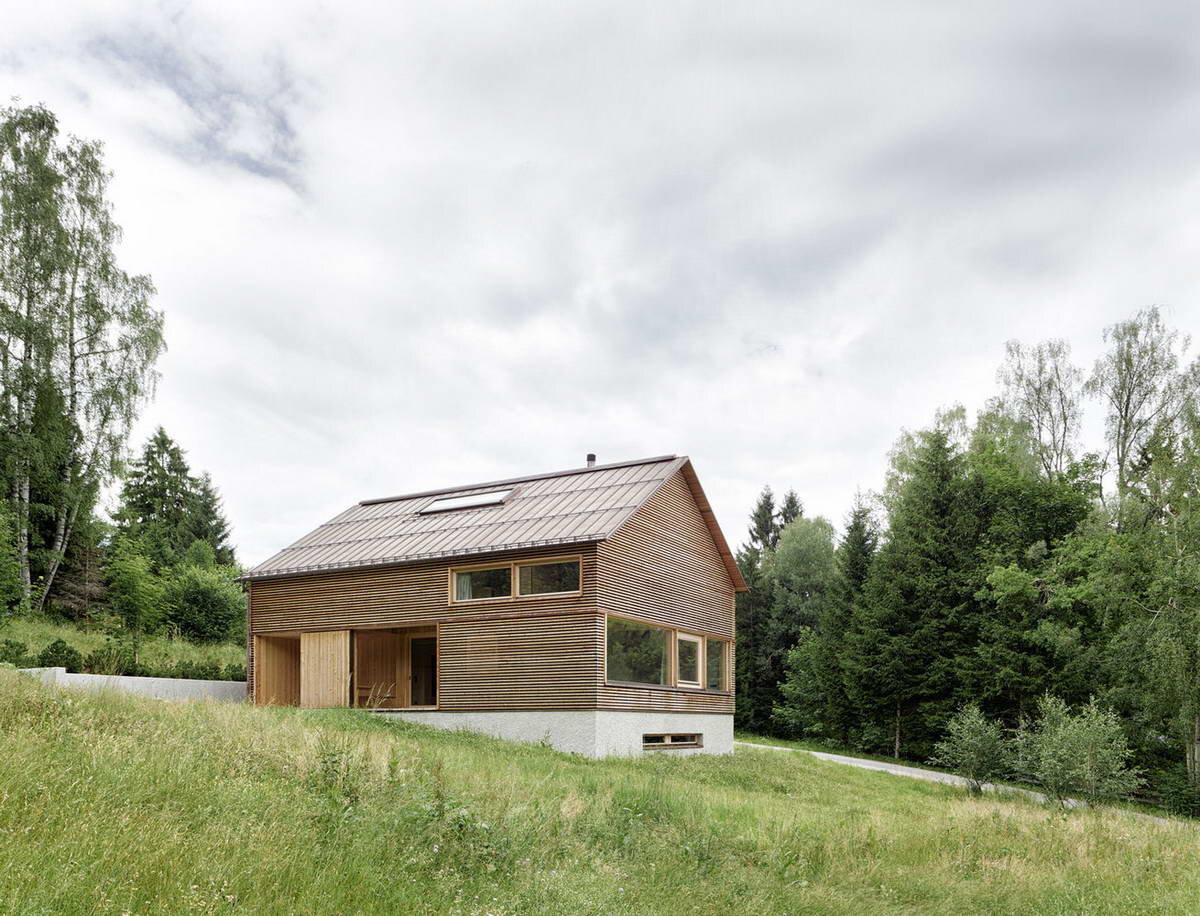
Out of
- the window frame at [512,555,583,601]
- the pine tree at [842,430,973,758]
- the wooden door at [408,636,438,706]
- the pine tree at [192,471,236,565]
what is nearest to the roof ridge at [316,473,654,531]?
the window frame at [512,555,583,601]

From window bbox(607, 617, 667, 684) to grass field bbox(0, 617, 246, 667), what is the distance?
1261cm

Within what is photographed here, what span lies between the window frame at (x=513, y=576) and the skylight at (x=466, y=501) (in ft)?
9.67

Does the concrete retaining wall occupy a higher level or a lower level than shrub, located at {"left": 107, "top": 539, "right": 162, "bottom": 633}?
lower

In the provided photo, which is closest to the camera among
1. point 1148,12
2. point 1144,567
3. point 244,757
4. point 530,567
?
point 244,757

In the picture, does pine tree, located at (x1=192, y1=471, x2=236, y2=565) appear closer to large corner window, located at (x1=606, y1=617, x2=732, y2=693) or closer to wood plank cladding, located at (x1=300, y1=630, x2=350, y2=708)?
wood plank cladding, located at (x1=300, y1=630, x2=350, y2=708)

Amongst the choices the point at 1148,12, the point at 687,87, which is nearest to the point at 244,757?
the point at 687,87

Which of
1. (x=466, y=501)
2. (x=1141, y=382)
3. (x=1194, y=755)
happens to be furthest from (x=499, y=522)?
(x=1141, y=382)

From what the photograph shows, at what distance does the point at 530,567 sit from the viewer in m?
20.9

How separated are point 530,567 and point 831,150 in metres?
11.0

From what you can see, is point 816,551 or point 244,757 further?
point 816,551

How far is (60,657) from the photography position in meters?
20.8

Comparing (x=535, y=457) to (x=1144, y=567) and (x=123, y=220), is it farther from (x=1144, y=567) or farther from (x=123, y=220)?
(x=1144, y=567)

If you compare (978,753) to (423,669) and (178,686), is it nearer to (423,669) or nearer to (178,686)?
(423,669)

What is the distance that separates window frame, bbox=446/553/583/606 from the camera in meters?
20.3
